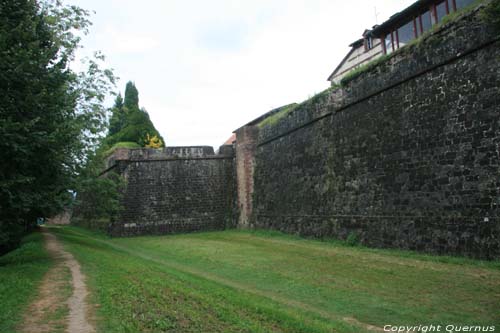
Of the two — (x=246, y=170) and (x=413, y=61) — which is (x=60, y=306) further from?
(x=246, y=170)

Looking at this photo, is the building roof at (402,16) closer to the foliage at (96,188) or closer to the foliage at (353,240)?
the foliage at (353,240)

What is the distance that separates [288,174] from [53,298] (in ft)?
40.6

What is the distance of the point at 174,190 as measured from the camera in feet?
72.2

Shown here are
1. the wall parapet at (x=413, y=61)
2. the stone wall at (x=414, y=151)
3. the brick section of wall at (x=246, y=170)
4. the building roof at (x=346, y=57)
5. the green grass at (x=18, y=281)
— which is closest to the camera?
the green grass at (x=18, y=281)

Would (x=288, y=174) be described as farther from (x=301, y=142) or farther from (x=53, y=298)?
(x=53, y=298)

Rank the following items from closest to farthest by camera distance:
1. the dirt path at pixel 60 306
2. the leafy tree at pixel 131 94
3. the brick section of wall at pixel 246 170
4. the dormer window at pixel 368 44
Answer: the dirt path at pixel 60 306
the brick section of wall at pixel 246 170
the dormer window at pixel 368 44
the leafy tree at pixel 131 94

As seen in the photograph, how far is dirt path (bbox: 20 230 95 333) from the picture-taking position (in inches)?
182

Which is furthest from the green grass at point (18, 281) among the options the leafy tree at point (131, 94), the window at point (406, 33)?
the leafy tree at point (131, 94)

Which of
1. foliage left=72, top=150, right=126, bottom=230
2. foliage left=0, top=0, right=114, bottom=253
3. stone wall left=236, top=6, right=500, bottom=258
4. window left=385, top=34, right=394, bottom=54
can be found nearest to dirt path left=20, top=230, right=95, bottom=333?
foliage left=0, top=0, right=114, bottom=253

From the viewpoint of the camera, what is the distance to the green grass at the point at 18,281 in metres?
4.99

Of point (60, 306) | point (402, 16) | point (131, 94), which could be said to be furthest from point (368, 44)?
point (131, 94)

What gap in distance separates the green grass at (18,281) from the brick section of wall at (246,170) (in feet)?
36.9

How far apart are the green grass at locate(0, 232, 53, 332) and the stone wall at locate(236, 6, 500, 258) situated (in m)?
8.20

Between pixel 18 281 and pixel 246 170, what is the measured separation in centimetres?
1500
